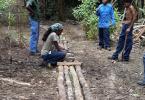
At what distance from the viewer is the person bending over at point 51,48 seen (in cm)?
1109

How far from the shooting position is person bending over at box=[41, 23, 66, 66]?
36.4ft

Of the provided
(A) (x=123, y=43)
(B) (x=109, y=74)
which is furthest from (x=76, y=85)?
(A) (x=123, y=43)

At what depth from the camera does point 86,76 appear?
10.3 meters

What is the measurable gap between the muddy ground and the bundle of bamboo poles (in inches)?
6.1

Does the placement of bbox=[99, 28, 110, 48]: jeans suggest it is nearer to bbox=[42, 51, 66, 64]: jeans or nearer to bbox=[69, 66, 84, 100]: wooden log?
bbox=[42, 51, 66, 64]: jeans

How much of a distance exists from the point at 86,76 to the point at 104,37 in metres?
3.68

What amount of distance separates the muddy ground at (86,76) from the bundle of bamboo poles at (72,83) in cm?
16

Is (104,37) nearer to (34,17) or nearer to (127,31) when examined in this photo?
(127,31)

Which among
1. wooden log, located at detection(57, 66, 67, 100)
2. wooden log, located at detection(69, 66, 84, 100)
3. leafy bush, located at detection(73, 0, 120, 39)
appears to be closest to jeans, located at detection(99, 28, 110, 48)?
leafy bush, located at detection(73, 0, 120, 39)

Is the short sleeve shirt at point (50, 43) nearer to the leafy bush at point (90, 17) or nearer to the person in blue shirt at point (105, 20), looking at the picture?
the person in blue shirt at point (105, 20)

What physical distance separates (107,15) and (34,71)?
4.09 metres

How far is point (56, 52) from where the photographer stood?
1119 centimetres

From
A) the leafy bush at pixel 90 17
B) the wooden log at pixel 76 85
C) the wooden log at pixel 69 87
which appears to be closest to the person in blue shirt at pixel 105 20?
the leafy bush at pixel 90 17

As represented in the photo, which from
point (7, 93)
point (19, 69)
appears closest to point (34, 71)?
point (19, 69)
